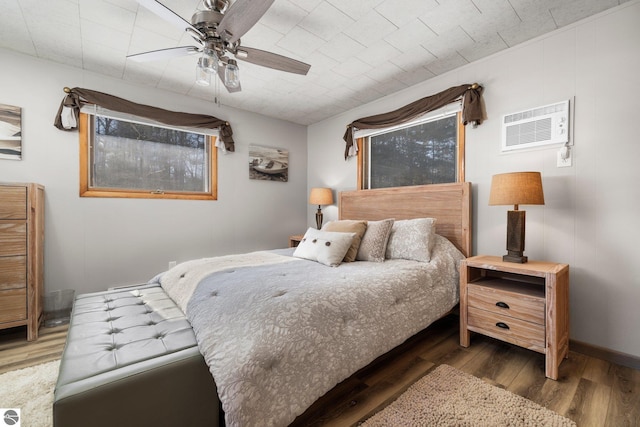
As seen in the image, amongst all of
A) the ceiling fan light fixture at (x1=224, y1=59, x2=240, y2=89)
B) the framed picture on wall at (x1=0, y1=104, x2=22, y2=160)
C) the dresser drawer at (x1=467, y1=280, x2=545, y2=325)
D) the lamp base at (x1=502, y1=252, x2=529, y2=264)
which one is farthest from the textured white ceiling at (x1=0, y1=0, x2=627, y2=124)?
the dresser drawer at (x1=467, y1=280, x2=545, y2=325)

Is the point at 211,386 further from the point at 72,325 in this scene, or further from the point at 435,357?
the point at 435,357

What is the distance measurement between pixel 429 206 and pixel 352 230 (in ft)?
2.95

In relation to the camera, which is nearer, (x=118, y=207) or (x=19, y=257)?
(x=19, y=257)

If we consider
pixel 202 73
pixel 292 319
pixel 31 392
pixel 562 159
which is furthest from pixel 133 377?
pixel 562 159

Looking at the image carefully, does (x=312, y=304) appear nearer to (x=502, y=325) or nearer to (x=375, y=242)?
(x=375, y=242)

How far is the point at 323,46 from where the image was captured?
2.34 meters

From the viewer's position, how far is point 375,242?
2432 mm

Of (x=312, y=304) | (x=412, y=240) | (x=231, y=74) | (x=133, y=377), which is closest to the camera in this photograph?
(x=133, y=377)

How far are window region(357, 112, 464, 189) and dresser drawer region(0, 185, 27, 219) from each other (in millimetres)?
3284

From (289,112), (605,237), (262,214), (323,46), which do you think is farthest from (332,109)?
(605,237)

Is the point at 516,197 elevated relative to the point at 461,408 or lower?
elevated

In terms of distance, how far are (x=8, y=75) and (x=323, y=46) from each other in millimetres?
2808

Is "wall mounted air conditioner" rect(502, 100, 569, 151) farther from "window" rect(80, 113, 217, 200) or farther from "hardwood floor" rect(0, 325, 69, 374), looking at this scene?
"hardwood floor" rect(0, 325, 69, 374)

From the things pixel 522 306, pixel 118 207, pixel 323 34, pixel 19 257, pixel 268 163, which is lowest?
pixel 522 306
